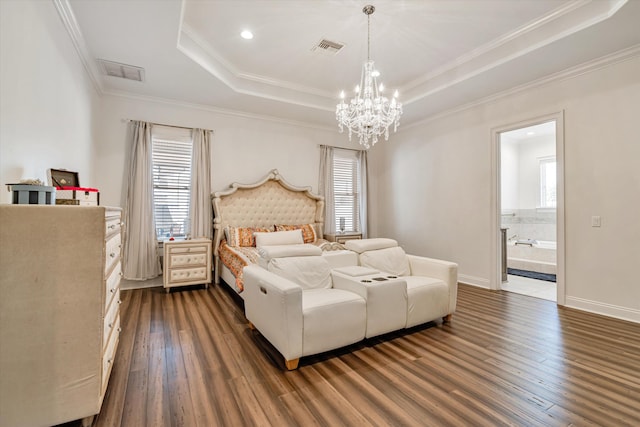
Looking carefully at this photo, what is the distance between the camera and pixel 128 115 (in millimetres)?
4223

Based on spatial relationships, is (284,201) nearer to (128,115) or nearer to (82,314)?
(128,115)

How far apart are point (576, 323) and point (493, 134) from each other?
8.96 ft

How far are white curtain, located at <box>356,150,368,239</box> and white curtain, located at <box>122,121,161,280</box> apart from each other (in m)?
3.99

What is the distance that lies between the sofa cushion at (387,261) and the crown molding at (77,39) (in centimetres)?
363

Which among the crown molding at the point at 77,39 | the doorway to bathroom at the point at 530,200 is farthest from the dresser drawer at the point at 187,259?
the doorway to bathroom at the point at 530,200

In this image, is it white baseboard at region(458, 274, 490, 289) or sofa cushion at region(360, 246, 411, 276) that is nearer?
sofa cushion at region(360, 246, 411, 276)

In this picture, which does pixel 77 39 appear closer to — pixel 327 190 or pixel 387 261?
pixel 387 261

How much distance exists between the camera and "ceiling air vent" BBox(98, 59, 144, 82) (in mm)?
A: 3402

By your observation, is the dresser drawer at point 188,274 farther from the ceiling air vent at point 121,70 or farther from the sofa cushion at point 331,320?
the ceiling air vent at point 121,70

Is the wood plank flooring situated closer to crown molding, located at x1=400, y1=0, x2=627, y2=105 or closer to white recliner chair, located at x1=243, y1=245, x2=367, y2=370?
white recliner chair, located at x1=243, y1=245, x2=367, y2=370

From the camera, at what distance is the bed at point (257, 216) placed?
4422 millimetres

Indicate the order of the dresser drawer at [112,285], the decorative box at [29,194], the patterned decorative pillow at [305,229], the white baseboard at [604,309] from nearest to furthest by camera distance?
the decorative box at [29,194]
the dresser drawer at [112,285]
the white baseboard at [604,309]
the patterned decorative pillow at [305,229]

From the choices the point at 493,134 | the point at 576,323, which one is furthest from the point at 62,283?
the point at 493,134

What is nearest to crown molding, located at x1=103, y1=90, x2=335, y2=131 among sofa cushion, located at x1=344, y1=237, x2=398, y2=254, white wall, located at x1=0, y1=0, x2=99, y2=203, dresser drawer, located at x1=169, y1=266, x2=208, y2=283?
white wall, located at x1=0, y1=0, x2=99, y2=203
